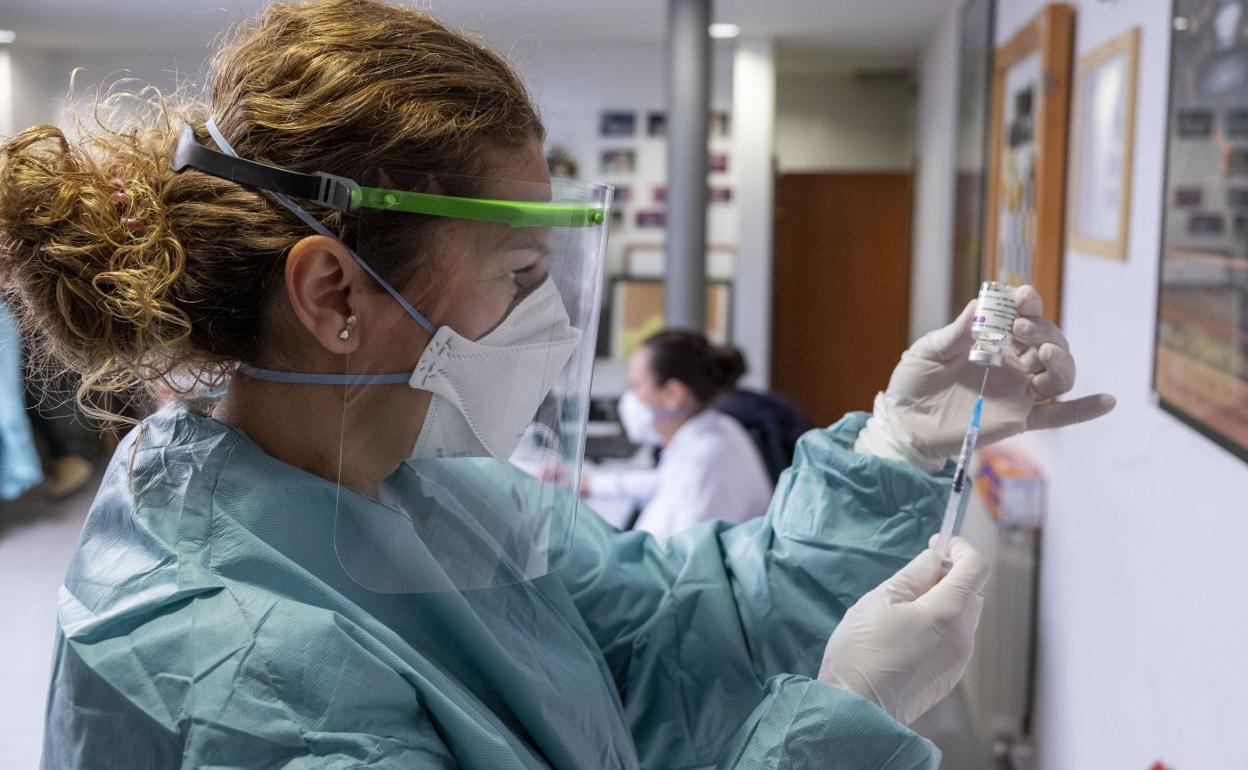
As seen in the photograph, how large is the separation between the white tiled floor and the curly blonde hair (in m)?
2.08

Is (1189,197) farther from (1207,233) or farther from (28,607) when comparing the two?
(28,607)

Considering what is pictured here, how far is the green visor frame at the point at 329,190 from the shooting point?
0.94m

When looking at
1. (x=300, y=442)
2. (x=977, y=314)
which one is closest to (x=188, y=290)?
(x=300, y=442)

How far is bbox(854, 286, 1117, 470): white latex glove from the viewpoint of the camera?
1167mm

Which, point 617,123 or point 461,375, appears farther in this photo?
point 617,123

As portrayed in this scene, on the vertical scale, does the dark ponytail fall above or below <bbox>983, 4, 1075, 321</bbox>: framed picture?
below

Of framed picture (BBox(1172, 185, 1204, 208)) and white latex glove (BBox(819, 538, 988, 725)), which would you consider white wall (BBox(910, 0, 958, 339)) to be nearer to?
framed picture (BBox(1172, 185, 1204, 208))

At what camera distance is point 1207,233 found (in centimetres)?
157

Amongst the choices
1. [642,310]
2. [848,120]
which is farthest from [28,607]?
[848,120]

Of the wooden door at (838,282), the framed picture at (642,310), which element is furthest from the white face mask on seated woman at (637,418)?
the wooden door at (838,282)

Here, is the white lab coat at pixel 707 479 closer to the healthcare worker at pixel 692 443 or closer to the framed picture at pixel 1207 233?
the healthcare worker at pixel 692 443

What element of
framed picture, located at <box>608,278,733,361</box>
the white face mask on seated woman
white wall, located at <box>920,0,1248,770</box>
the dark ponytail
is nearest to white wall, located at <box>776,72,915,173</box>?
framed picture, located at <box>608,278,733,361</box>

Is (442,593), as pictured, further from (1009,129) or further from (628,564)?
(1009,129)

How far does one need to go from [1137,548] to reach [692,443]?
1361mm
